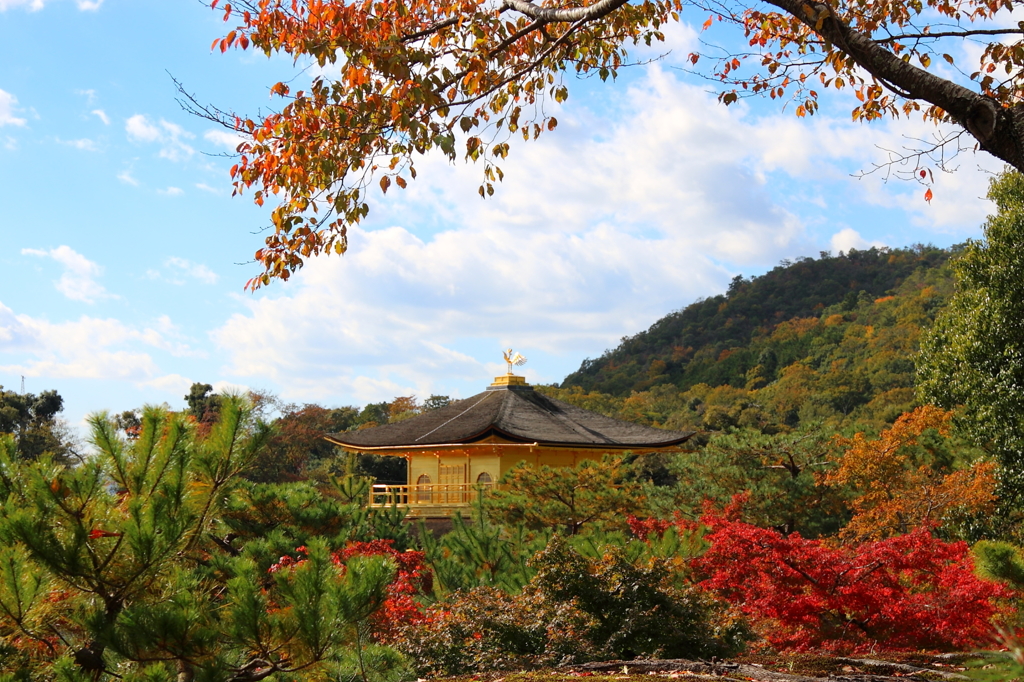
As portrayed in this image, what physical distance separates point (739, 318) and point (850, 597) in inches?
1891

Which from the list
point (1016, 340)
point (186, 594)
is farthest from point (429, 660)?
point (1016, 340)

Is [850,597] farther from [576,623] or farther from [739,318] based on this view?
[739,318]

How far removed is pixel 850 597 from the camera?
6.80 metres

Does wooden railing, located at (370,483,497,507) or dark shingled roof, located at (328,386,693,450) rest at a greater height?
dark shingled roof, located at (328,386,693,450)

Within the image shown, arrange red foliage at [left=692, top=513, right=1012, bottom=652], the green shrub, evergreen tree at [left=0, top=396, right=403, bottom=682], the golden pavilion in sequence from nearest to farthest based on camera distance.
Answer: evergreen tree at [left=0, top=396, right=403, bottom=682], the green shrub, red foliage at [left=692, top=513, right=1012, bottom=652], the golden pavilion

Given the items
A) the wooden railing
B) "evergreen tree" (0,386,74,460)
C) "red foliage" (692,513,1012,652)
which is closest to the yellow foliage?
"red foliage" (692,513,1012,652)

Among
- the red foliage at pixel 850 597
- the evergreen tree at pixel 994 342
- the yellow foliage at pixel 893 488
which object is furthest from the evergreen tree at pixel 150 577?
the evergreen tree at pixel 994 342

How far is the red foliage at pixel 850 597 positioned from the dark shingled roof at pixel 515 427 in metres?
11.4

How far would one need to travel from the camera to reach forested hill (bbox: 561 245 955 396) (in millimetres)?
45906

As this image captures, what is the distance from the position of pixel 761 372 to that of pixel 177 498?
41414 millimetres

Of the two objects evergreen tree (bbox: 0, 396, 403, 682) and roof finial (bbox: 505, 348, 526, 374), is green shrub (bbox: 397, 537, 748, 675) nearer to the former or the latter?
evergreen tree (bbox: 0, 396, 403, 682)

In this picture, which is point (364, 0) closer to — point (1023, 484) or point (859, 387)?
point (1023, 484)

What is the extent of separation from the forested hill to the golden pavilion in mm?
23749

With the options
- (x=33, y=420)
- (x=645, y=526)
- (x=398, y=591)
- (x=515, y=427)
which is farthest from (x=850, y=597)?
(x=33, y=420)
